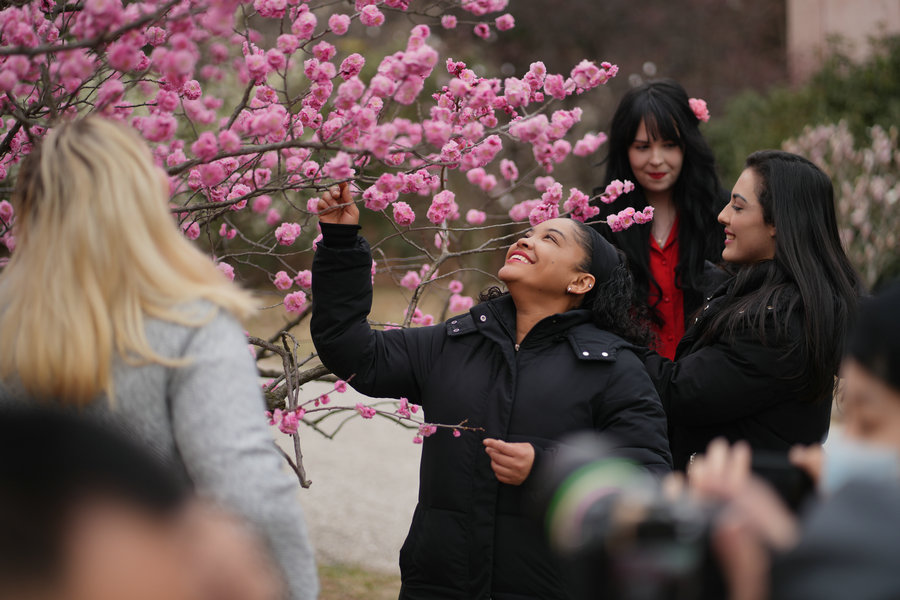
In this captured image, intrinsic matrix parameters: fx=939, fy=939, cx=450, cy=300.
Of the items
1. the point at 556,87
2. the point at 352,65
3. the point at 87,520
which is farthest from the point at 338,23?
the point at 87,520

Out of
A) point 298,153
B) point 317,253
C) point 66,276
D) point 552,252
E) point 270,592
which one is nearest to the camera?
point 270,592

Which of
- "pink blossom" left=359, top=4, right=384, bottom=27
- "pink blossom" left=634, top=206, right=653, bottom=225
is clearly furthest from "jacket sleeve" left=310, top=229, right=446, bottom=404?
"pink blossom" left=634, top=206, right=653, bottom=225

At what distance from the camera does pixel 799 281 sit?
9.53 ft

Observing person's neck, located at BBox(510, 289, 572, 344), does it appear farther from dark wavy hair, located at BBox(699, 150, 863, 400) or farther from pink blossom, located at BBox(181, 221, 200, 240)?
pink blossom, located at BBox(181, 221, 200, 240)

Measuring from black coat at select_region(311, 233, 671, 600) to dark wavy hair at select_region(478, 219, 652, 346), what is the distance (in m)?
0.09

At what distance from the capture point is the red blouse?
144 inches

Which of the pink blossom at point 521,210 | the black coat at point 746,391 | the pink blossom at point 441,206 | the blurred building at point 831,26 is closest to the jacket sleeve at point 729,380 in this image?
the black coat at point 746,391

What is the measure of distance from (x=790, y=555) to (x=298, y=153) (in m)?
2.90

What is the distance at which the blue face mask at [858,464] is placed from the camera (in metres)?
1.20

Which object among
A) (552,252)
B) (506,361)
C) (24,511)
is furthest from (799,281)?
(24,511)

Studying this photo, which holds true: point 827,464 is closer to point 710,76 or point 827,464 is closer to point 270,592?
point 270,592

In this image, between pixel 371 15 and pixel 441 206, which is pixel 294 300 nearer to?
pixel 441 206

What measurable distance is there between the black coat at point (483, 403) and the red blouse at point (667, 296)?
94cm

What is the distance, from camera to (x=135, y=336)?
1.57 m
